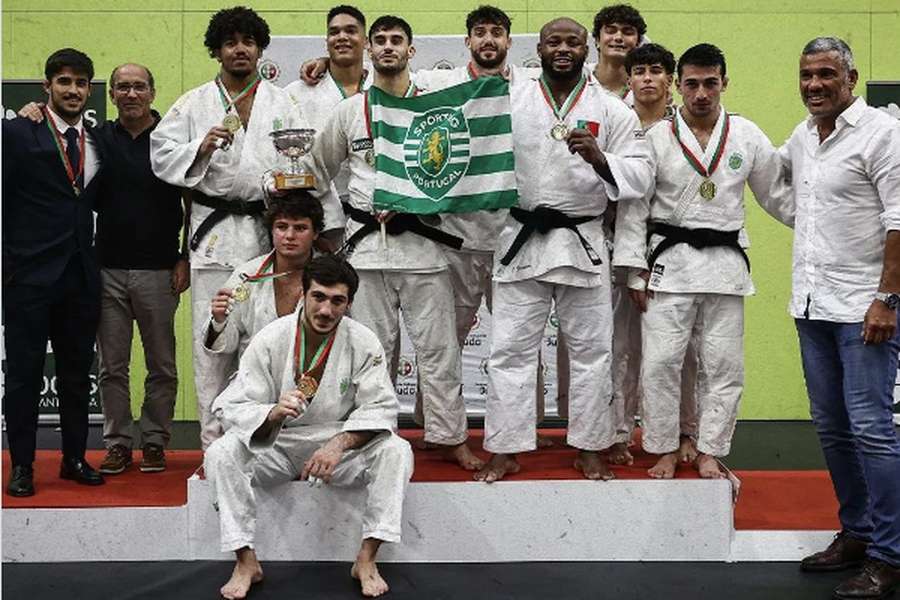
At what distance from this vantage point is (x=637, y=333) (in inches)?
193

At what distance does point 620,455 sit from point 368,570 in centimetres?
131

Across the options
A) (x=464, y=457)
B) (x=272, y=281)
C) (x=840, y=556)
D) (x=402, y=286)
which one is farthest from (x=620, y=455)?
(x=272, y=281)

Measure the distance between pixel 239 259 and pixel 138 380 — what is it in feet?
9.83

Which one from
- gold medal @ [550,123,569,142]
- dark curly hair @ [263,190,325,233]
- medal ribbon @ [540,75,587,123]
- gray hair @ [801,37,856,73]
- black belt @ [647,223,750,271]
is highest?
gray hair @ [801,37,856,73]

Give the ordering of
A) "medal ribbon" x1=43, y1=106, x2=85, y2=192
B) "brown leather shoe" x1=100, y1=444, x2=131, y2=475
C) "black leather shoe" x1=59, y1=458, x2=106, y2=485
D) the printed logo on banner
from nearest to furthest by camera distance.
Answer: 1. "medal ribbon" x1=43, y1=106, x2=85, y2=192
2. "black leather shoe" x1=59, y1=458, x2=106, y2=485
3. "brown leather shoe" x1=100, y1=444, x2=131, y2=475
4. the printed logo on banner

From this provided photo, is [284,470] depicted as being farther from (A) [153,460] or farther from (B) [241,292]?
(A) [153,460]

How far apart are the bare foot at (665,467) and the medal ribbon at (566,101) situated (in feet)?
4.69

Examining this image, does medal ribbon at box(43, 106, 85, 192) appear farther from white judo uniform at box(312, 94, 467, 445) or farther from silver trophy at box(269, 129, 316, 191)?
white judo uniform at box(312, 94, 467, 445)

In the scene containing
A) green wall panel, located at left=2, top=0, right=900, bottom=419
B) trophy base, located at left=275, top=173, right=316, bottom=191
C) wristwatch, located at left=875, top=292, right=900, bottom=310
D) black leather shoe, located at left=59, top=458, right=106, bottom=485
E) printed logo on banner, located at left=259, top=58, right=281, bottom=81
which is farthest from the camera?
green wall panel, located at left=2, top=0, right=900, bottom=419

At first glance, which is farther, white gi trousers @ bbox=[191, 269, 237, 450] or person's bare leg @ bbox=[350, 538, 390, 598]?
white gi trousers @ bbox=[191, 269, 237, 450]

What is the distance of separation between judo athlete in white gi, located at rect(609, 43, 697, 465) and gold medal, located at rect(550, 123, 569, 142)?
0.53m

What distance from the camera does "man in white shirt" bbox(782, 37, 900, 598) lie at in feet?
12.6

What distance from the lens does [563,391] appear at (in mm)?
5281

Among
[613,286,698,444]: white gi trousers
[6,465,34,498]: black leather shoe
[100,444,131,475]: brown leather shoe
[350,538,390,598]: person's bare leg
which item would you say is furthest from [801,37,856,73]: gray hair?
[6,465,34,498]: black leather shoe
